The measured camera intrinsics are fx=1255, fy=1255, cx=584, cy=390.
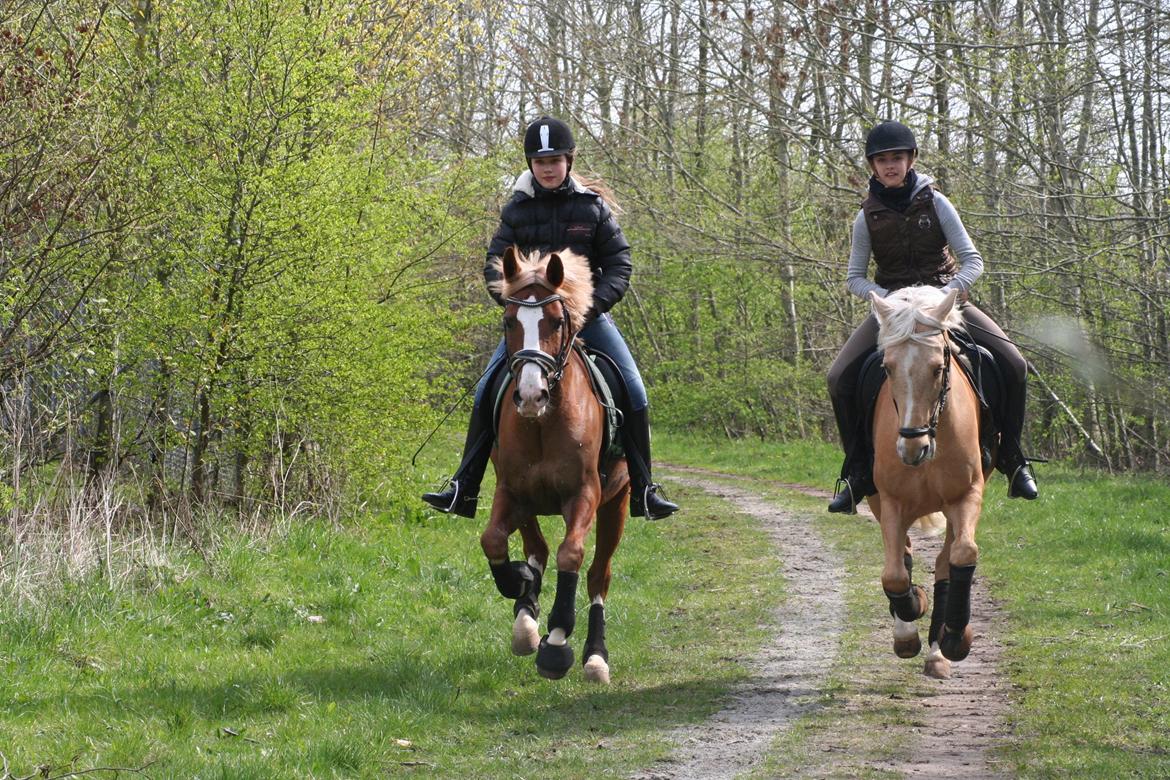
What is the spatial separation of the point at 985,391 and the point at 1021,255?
9.31 metres

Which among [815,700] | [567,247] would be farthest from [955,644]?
[567,247]

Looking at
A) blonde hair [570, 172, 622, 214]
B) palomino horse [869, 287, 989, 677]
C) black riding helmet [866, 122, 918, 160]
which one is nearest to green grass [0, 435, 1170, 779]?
palomino horse [869, 287, 989, 677]

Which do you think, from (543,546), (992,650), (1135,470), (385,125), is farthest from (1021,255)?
(543,546)

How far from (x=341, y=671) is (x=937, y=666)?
136 inches

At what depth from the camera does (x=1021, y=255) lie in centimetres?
1647

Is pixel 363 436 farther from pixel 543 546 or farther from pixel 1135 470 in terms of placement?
pixel 1135 470

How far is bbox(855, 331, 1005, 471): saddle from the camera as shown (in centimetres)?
773

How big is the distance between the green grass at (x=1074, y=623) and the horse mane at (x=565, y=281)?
8.42 feet

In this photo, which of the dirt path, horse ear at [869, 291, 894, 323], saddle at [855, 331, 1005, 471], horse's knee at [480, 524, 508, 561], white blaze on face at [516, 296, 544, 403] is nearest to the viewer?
the dirt path

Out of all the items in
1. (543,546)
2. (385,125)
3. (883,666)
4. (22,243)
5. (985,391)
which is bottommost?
(883,666)

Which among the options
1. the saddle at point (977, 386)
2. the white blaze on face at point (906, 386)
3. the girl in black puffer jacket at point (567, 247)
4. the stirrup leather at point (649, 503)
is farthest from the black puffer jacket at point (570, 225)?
the white blaze on face at point (906, 386)

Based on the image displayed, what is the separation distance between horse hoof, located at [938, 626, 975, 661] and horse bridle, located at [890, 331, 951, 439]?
1148 millimetres

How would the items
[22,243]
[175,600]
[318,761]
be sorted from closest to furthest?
[318,761] < [175,600] < [22,243]

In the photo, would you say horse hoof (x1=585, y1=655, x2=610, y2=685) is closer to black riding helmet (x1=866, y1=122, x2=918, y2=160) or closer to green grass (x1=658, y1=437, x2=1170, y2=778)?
green grass (x1=658, y1=437, x2=1170, y2=778)
